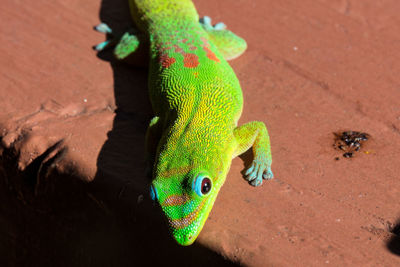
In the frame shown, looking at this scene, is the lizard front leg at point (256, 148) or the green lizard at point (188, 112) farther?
the lizard front leg at point (256, 148)

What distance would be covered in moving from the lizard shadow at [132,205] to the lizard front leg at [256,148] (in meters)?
0.87

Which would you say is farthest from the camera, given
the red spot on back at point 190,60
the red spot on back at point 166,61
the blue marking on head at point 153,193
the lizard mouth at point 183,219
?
the red spot on back at point 166,61

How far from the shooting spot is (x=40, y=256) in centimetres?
487

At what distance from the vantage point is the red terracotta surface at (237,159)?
3.62m

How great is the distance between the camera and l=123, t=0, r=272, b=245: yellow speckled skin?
3.21 metres

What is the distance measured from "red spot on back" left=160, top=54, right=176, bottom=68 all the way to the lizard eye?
1.92 metres

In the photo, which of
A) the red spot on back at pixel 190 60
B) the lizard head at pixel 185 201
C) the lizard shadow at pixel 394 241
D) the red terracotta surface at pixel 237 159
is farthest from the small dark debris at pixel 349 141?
the lizard head at pixel 185 201

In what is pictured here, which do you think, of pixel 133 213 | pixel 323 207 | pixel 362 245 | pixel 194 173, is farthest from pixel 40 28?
pixel 362 245

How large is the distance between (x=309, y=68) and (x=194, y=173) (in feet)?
9.82

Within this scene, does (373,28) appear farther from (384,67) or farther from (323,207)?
(323,207)

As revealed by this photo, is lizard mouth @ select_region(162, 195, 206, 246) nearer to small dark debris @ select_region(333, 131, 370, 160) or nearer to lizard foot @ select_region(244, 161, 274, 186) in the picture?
lizard foot @ select_region(244, 161, 274, 186)

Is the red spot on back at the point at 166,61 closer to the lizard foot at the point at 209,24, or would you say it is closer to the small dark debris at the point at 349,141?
the lizard foot at the point at 209,24

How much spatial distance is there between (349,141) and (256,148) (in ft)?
3.29

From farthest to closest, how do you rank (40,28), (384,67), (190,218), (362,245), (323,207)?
(40,28)
(384,67)
(323,207)
(362,245)
(190,218)
